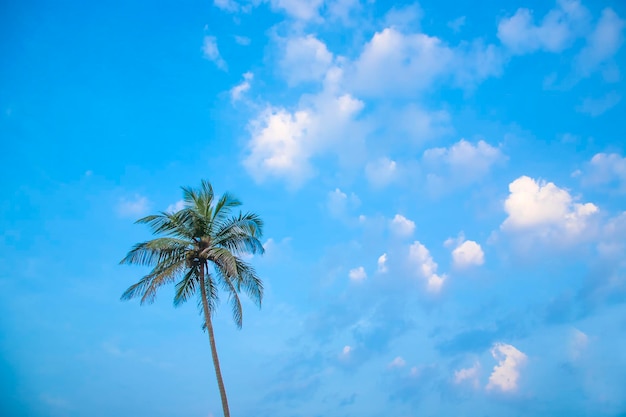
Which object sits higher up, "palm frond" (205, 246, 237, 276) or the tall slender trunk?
"palm frond" (205, 246, 237, 276)

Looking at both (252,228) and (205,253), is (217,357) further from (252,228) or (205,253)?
(252,228)

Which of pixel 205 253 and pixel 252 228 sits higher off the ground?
pixel 252 228

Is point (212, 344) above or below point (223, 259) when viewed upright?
below

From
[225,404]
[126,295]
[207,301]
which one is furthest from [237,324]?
[126,295]

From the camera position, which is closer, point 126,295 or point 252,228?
point 126,295

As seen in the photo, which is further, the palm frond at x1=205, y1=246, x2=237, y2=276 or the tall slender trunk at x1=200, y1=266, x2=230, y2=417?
the palm frond at x1=205, y1=246, x2=237, y2=276

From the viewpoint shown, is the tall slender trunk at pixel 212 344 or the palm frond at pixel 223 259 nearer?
the tall slender trunk at pixel 212 344

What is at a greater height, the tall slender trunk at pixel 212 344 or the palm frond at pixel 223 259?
the palm frond at pixel 223 259

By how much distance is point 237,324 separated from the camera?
2420 cm

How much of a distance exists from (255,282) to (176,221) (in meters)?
5.80

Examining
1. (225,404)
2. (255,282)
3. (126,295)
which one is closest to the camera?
(225,404)

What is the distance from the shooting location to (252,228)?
25.2 meters

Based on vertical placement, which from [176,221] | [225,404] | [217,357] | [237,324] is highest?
[176,221]

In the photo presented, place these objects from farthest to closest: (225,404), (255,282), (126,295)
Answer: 1. (255,282)
2. (126,295)
3. (225,404)
